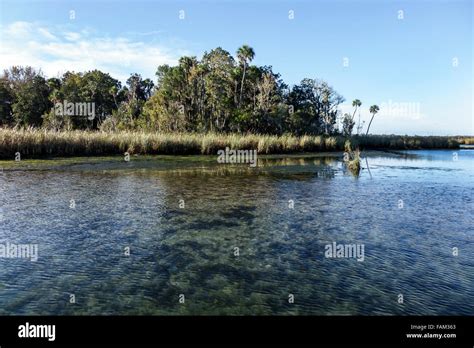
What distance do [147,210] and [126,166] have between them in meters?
10.7

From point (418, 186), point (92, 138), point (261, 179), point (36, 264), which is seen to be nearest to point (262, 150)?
point (92, 138)

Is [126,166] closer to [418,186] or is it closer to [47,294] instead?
[418,186]

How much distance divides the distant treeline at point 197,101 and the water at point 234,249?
30425mm

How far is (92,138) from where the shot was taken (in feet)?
79.3

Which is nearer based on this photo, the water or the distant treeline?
the water

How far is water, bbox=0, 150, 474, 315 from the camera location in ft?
14.6

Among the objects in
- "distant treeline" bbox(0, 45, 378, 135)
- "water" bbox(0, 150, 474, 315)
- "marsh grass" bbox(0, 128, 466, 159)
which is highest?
"distant treeline" bbox(0, 45, 378, 135)

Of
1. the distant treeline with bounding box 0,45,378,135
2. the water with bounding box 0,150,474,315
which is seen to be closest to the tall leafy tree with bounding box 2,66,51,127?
the distant treeline with bounding box 0,45,378,135

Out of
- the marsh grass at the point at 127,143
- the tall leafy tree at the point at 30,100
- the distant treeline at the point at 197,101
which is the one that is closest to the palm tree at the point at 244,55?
the distant treeline at the point at 197,101

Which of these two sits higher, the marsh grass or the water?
the marsh grass

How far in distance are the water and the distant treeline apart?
30.4 metres

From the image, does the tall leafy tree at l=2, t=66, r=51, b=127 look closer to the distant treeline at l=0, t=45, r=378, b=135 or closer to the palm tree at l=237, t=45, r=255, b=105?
the distant treeline at l=0, t=45, r=378, b=135
